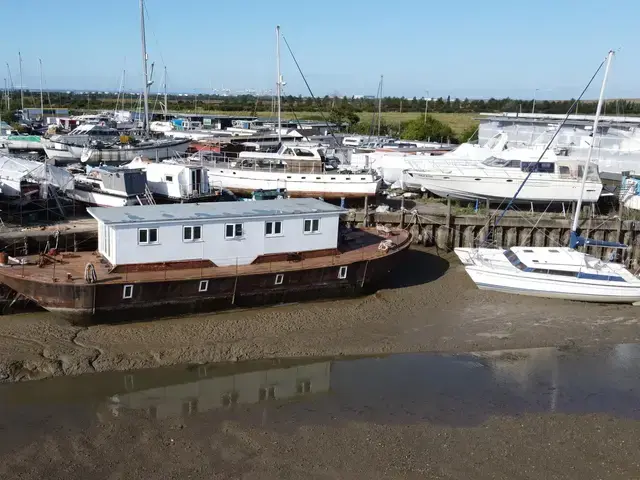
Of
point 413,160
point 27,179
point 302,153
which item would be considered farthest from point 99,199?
point 413,160

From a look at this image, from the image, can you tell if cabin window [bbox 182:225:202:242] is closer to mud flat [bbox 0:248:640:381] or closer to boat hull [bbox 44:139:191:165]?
mud flat [bbox 0:248:640:381]

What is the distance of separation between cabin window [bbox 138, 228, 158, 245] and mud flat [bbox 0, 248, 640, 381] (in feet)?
8.55

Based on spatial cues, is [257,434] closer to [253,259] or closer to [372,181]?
[253,259]

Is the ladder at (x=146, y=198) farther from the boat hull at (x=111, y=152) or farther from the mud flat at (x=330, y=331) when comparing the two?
the boat hull at (x=111, y=152)

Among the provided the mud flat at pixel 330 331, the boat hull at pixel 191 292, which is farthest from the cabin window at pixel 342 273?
the mud flat at pixel 330 331

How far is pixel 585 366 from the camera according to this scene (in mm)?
18641

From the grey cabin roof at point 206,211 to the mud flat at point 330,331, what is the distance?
3262 millimetres

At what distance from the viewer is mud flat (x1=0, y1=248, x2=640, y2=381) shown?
17625 millimetres

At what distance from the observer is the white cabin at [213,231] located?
20.2 meters

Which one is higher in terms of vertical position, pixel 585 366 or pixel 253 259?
pixel 253 259

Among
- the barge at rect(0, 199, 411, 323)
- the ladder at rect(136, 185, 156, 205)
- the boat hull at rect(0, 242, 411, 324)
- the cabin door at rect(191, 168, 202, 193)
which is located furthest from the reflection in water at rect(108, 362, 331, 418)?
the cabin door at rect(191, 168, 202, 193)

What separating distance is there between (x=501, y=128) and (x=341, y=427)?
3620cm

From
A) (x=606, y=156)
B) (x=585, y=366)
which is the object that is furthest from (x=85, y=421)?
(x=606, y=156)

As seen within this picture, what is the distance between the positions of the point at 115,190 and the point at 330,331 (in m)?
13.2
